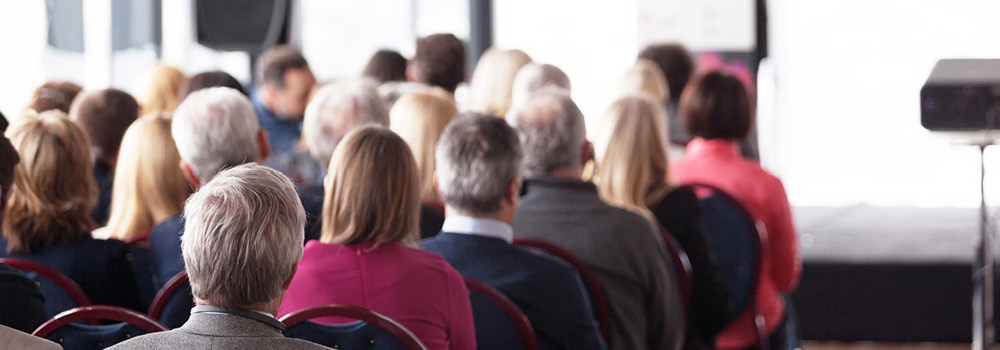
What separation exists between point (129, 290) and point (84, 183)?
0.27 m

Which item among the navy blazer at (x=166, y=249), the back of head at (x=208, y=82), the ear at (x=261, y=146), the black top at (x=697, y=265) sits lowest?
the black top at (x=697, y=265)

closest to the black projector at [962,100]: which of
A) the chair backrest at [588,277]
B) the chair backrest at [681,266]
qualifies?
the chair backrest at [681,266]

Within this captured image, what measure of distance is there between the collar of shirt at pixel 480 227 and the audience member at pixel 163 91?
274 centimetres

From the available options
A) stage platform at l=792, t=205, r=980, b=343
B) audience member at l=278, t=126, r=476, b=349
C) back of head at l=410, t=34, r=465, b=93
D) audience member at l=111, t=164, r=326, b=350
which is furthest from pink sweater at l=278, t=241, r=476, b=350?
stage platform at l=792, t=205, r=980, b=343

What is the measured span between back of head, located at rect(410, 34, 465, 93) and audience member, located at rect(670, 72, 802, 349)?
5.05 ft

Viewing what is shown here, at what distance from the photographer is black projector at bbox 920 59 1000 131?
12.7ft

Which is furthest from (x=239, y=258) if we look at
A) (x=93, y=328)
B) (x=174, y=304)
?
(x=174, y=304)

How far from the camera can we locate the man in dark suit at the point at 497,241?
2580mm

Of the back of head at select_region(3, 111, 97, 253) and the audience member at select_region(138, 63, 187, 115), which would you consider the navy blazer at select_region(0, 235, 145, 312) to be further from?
the audience member at select_region(138, 63, 187, 115)

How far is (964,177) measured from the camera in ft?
24.2

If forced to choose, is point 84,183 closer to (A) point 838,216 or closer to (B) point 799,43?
(A) point 838,216

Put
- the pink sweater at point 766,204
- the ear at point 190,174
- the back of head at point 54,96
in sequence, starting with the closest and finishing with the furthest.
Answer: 1. the ear at point 190,174
2. the pink sweater at point 766,204
3. the back of head at point 54,96

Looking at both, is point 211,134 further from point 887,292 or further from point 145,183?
point 887,292

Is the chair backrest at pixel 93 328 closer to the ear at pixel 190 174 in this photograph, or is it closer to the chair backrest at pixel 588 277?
the chair backrest at pixel 588 277
